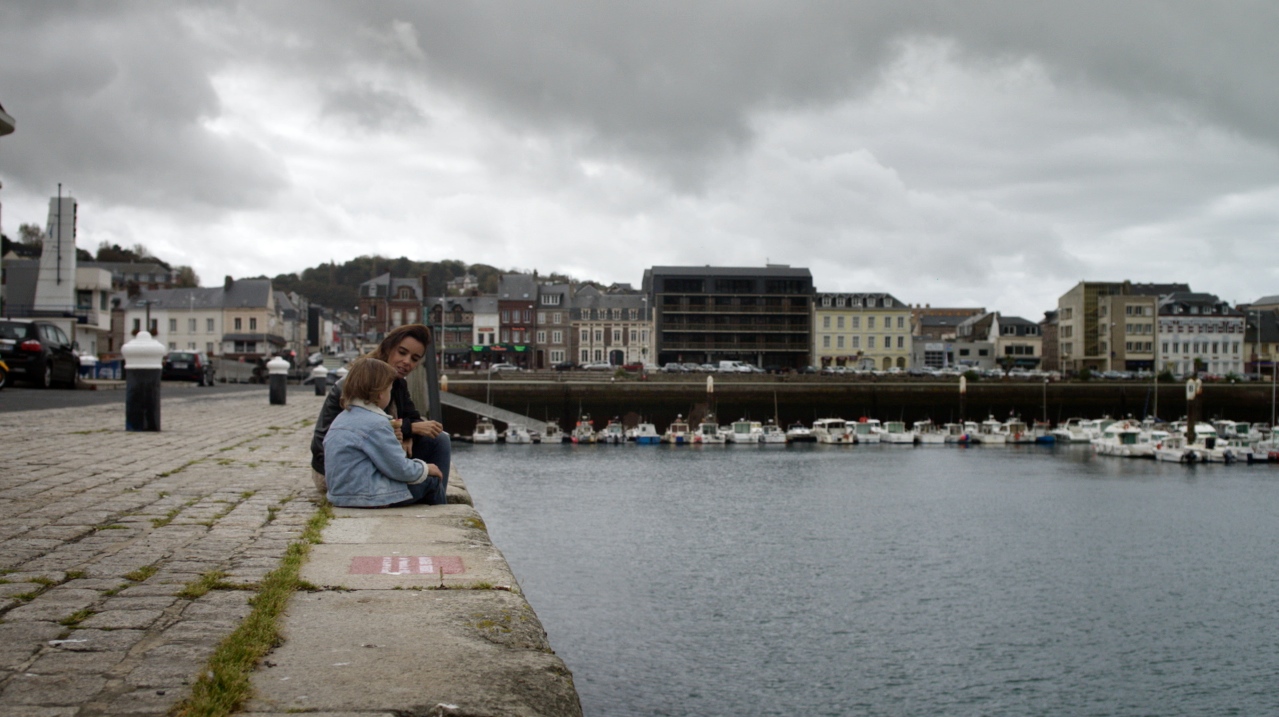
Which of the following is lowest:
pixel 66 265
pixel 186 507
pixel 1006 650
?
pixel 1006 650

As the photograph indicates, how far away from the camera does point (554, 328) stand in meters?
114

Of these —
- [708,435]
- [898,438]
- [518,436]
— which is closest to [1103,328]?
[898,438]

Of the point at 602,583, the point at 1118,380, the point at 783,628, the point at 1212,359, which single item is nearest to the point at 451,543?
the point at 783,628

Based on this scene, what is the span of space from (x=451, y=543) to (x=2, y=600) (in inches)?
91.9

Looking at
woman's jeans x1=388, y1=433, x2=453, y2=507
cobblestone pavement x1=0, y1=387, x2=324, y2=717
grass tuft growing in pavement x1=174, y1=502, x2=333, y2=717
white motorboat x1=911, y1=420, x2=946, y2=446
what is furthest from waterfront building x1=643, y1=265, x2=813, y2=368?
grass tuft growing in pavement x1=174, y1=502, x2=333, y2=717

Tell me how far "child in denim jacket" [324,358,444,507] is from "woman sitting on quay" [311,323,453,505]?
0.43 ft

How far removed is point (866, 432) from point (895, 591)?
1923 inches

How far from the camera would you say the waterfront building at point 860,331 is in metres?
113

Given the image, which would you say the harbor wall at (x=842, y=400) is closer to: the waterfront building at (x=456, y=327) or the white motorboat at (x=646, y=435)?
the white motorboat at (x=646, y=435)

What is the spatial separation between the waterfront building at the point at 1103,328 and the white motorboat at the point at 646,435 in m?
63.0

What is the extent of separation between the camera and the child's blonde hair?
7215mm

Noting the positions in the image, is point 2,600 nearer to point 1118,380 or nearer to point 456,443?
A: point 456,443

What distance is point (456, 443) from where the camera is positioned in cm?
7006

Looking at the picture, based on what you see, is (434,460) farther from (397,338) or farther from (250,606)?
(250,606)
